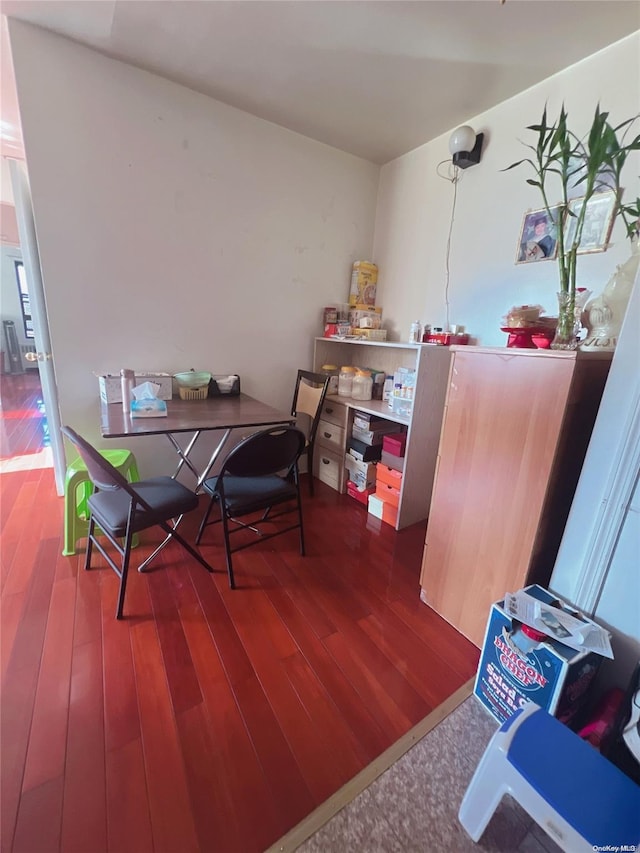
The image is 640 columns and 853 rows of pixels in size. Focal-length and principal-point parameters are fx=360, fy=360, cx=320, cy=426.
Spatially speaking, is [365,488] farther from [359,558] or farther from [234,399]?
[234,399]

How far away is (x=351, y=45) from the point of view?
1.75 m

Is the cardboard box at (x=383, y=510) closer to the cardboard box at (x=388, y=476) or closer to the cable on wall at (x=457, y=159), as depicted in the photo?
the cardboard box at (x=388, y=476)

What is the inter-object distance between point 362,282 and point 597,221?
1636mm

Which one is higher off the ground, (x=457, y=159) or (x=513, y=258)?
(x=457, y=159)

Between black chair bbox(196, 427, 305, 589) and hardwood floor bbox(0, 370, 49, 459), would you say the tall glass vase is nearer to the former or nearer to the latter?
black chair bbox(196, 427, 305, 589)

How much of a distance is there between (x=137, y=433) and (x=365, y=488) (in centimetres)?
163

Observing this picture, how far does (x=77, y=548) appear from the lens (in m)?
2.03

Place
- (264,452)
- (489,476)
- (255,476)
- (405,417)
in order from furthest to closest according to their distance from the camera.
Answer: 1. (405,417)
2. (255,476)
3. (264,452)
4. (489,476)

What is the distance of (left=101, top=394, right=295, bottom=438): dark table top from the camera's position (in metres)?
1.72

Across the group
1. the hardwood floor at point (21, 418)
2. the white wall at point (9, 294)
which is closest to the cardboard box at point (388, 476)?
the hardwood floor at point (21, 418)

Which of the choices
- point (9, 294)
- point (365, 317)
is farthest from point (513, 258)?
point (9, 294)

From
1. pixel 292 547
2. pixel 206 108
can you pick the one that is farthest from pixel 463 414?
pixel 206 108

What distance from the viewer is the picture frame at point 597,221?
1694 mm

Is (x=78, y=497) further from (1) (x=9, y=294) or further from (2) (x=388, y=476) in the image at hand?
(1) (x=9, y=294)
